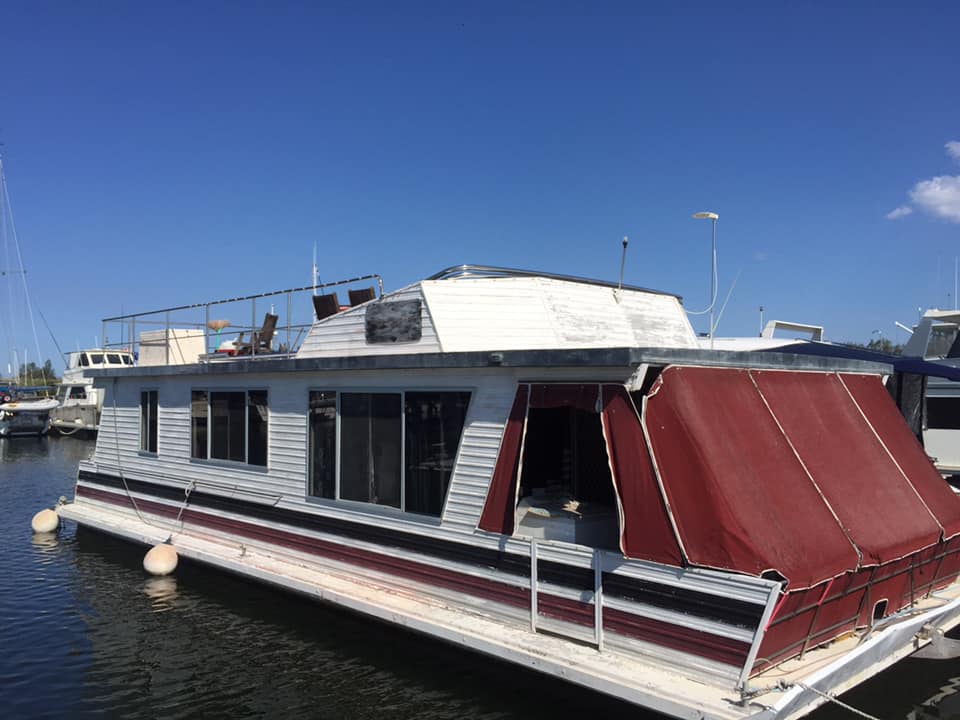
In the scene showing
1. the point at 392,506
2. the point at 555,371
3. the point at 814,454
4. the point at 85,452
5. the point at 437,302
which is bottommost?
the point at 85,452

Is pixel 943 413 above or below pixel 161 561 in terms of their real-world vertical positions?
above

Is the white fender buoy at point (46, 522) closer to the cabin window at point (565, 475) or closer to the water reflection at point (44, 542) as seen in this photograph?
the water reflection at point (44, 542)

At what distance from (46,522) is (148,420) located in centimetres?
358

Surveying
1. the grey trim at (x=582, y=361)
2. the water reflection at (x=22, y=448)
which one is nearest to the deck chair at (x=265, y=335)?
the grey trim at (x=582, y=361)

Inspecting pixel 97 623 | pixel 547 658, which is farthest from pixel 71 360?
pixel 547 658

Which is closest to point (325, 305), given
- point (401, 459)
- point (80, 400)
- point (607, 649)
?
point (401, 459)

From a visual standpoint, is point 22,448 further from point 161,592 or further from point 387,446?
point 387,446

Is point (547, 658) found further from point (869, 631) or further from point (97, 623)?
point (97, 623)

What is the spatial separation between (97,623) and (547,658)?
6.55 meters

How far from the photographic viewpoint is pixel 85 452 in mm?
33031

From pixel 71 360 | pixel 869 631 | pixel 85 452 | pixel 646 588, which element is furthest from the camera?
pixel 71 360

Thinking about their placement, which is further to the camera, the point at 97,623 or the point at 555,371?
the point at 97,623

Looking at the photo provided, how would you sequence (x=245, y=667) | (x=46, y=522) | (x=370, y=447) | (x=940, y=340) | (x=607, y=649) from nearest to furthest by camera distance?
(x=607, y=649), (x=245, y=667), (x=370, y=447), (x=46, y=522), (x=940, y=340)

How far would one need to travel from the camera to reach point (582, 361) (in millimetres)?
6652
